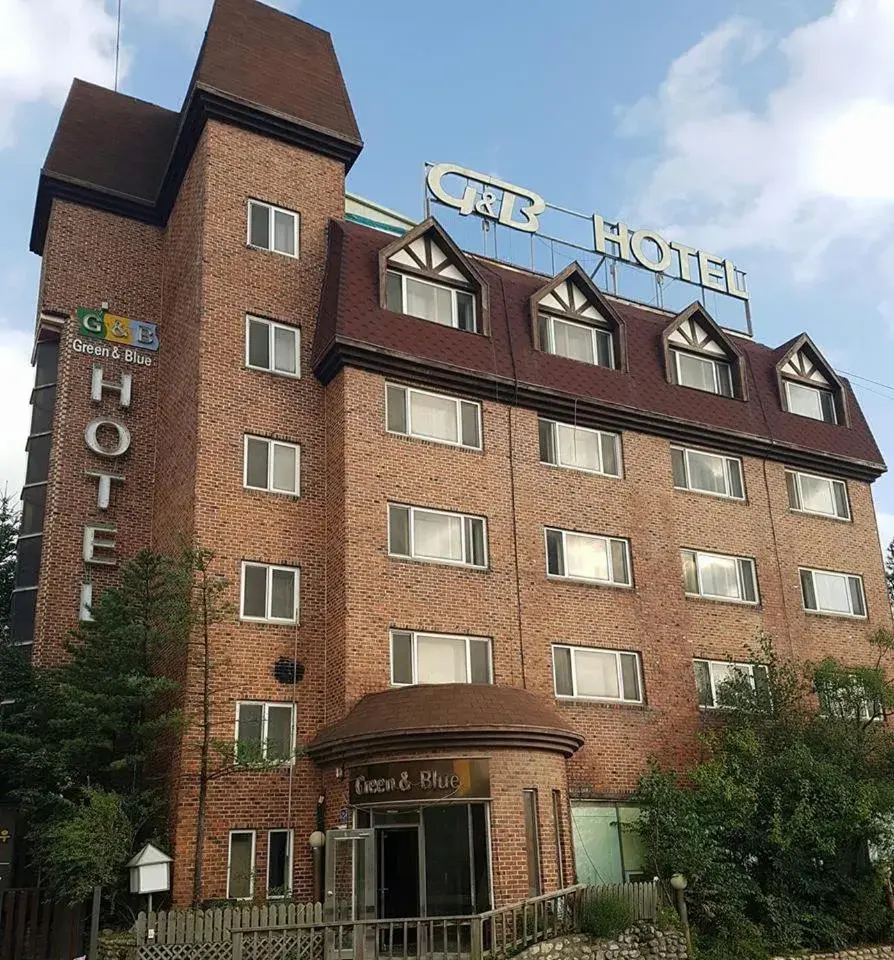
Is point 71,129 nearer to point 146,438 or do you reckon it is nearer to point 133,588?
point 146,438

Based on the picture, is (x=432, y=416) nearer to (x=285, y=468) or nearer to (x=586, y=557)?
(x=285, y=468)

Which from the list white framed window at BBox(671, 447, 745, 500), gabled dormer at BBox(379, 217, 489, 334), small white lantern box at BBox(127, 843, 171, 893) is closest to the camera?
small white lantern box at BBox(127, 843, 171, 893)

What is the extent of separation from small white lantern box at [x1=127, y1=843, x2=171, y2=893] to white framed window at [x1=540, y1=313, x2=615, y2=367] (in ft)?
51.3

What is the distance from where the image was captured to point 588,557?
1022 inches

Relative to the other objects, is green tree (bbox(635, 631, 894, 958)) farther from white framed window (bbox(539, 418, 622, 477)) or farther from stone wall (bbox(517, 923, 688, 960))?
white framed window (bbox(539, 418, 622, 477))

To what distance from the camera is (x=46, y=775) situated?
66.7ft

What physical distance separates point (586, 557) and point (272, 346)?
362 inches

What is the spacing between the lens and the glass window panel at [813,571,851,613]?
97.9ft

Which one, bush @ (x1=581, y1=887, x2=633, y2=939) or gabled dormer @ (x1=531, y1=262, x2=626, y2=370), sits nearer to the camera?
bush @ (x1=581, y1=887, x2=633, y2=939)

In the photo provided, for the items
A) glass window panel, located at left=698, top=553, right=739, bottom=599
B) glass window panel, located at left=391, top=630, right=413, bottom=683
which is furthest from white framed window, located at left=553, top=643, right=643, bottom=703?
glass window panel, located at left=391, top=630, right=413, bottom=683

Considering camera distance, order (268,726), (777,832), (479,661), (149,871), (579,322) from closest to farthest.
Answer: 1. (149,871)
2. (777,832)
3. (268,726)
4. (479,661)
5. (579,322)

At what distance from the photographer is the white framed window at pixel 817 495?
30656 millimetres

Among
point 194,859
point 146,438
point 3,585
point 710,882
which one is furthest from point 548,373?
point 3,585

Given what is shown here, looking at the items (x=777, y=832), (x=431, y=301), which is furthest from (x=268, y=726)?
(x=431, y=301)
